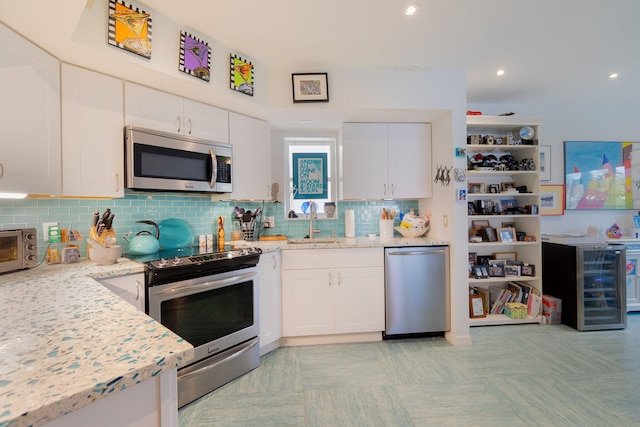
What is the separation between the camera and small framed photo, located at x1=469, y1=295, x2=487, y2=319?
319cm

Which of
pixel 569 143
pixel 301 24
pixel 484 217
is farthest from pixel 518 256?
pixel 301 24

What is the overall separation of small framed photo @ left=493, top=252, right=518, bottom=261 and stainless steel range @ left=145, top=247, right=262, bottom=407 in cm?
286

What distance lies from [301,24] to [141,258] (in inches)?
77.1

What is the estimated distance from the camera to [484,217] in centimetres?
330

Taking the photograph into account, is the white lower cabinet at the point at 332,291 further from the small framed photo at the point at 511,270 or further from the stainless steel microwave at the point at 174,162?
the small framed photo at the point at 511,270

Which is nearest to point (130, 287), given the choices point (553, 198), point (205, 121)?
point (205, 121)

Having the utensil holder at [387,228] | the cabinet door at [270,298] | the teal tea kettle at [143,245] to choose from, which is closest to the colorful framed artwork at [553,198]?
the utensil holder at [387,228]

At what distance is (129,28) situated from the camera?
5.67ft

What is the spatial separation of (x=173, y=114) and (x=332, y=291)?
1.98 metres

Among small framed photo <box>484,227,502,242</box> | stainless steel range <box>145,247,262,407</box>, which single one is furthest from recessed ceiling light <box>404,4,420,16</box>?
small framed photo <box>484,227,502,242</box>

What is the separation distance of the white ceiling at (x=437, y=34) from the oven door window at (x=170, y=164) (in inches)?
34.4

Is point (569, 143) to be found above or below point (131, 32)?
below

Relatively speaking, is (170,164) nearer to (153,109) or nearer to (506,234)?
(153,109)

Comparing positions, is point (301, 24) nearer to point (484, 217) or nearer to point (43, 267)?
point (43, 267)
